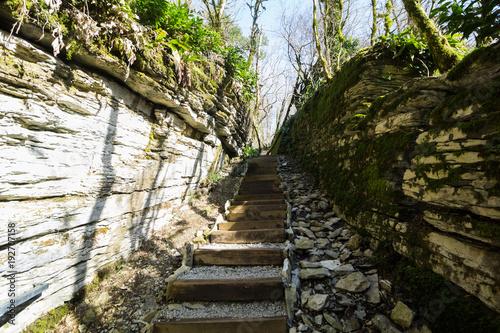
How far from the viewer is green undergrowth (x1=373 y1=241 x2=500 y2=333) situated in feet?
5.35

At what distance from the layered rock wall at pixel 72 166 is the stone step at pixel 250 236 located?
1.69 meters

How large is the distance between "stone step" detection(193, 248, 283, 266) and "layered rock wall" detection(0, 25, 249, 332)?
159cm

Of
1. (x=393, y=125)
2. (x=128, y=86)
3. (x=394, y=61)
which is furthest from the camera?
(x=394, y=61)

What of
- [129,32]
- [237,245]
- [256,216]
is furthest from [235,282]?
[129,32]

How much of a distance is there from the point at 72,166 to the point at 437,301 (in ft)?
16.4

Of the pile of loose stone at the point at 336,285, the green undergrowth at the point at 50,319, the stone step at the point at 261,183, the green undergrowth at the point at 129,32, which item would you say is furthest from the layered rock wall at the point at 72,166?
the stone step at the point at 261,183

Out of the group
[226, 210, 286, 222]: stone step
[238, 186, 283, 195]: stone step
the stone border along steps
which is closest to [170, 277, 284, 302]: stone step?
the stone border along steps

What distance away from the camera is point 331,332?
2197 millimetres

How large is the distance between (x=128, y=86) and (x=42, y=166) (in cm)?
209

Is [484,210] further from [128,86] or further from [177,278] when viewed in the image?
[128,86]

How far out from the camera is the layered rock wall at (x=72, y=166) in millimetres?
2291

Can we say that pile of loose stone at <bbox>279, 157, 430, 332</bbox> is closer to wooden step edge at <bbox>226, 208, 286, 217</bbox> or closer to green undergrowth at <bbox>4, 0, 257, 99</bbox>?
wooden step edge at <bbox>226, 208, 286, 217</bbox>

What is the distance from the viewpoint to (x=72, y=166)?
2.88m

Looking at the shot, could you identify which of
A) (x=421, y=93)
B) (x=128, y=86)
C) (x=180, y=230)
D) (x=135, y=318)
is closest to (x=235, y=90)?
(x=128, y=86)
